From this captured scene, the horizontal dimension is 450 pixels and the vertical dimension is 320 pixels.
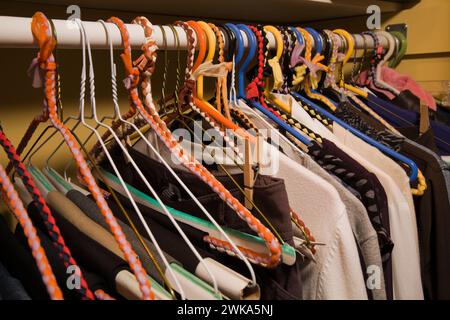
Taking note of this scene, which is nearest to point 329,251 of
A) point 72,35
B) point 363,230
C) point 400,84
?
point 363,230

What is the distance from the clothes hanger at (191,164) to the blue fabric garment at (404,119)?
461 mm

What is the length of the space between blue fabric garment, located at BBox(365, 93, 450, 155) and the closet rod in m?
0.47

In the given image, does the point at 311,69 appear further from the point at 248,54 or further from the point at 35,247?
the point at 35,247

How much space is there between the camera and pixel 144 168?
56 centimetres

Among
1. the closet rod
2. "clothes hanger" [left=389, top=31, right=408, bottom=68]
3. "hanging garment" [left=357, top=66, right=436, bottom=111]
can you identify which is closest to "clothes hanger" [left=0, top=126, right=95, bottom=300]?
the closet rod

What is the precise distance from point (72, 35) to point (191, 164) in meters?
0.22

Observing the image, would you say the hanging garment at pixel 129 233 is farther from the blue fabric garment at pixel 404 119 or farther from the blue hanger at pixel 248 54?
the blue fabric garment at pixel 404 119

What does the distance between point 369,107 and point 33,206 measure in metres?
0.69

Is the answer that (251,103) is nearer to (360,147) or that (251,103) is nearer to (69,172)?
(360,147)

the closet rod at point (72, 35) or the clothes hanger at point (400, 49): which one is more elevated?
the clothes hanger at point (400, 49)

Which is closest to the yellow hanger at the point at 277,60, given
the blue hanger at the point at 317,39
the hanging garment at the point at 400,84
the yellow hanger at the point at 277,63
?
the yellow hanger at the point at 277,63

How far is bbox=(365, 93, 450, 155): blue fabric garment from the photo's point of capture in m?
0.80

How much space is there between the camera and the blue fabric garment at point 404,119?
80 cm
